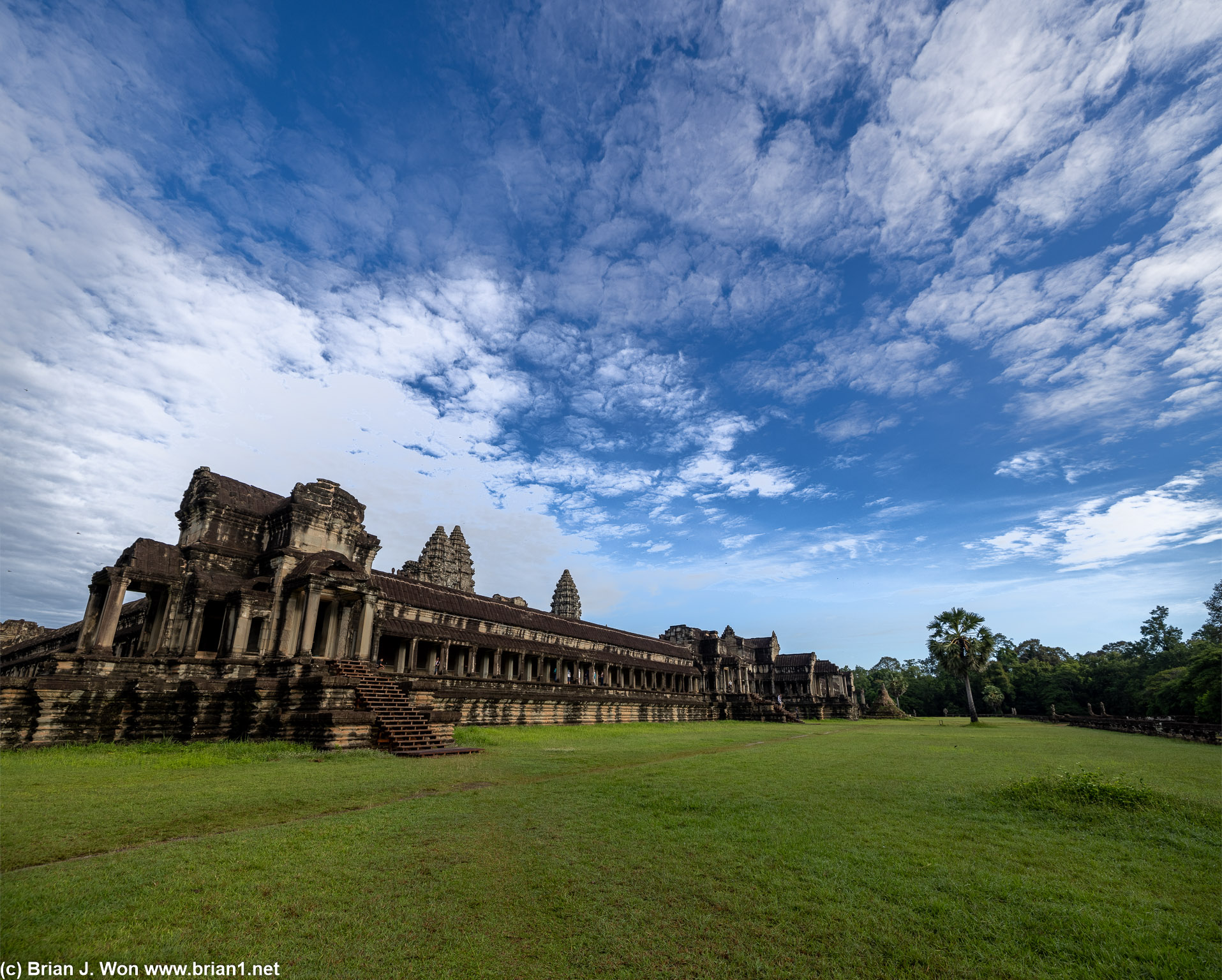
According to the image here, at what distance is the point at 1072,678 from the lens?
71.2 meters

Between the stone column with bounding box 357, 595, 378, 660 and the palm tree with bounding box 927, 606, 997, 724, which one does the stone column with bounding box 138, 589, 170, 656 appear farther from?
the palm tree with bounding box 927, 606, 997, 724

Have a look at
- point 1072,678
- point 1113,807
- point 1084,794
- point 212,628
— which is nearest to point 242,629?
point 212,628

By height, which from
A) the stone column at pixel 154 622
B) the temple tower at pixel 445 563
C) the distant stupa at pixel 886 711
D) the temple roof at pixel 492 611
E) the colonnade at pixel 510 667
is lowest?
the distant stupa at pixel 886 711

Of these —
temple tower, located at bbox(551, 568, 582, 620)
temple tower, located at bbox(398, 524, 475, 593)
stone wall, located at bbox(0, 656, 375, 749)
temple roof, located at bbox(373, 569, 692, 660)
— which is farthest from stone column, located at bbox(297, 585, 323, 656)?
temple tower, located at bbox(551, 568, 582, 620)

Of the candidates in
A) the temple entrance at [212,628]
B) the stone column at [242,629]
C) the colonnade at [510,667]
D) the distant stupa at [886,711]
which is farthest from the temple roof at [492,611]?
the distant stupa at [886,711]

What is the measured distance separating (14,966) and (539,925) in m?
3.72

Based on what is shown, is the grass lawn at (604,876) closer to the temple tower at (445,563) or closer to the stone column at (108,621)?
the stone column at (108,621)

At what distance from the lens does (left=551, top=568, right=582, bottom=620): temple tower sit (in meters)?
65.9

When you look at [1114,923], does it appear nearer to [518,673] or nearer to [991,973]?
[991,973]

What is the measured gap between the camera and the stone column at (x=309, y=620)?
21.1m

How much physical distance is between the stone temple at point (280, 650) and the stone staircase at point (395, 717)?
6 cm

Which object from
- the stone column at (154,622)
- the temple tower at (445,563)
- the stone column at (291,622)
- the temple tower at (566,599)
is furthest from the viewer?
the temple tower at (566,599)

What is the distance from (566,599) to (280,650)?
4626 centimetres

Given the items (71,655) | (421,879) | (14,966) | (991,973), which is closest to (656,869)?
(421,879)
